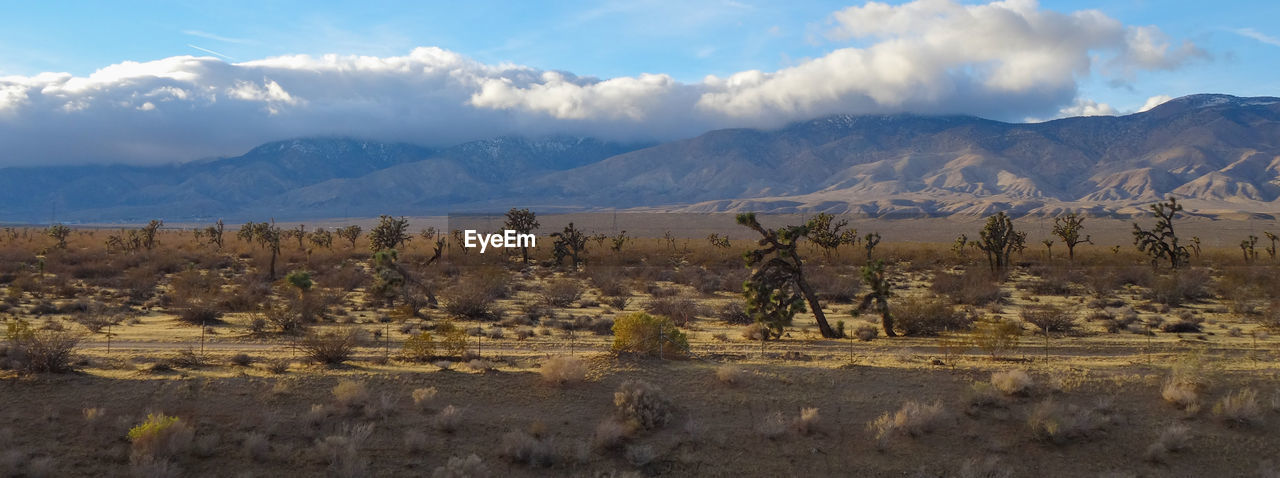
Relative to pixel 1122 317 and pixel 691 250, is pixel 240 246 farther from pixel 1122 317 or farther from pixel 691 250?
pixel 1122 317

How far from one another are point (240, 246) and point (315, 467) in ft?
250

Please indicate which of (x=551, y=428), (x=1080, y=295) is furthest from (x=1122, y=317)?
(x=551, y=428)

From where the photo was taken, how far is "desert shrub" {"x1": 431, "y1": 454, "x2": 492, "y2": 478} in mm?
15656

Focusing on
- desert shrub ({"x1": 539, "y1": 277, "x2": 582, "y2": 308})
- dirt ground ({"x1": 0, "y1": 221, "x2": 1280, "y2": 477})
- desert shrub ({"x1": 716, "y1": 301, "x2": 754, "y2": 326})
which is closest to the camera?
dirt ground ({"x1": 0, "y1": 221, "x2": 1280, "y2": 477})

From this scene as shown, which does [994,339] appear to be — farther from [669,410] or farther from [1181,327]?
[669,410]

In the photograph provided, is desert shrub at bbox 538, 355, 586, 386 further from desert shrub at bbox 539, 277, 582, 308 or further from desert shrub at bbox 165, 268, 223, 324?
desert shrub at bbox 539, 277, 582, 308

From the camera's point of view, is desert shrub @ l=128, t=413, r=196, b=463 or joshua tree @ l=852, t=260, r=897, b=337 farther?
joshua tree @ l=852, t=260, r=897, b=337

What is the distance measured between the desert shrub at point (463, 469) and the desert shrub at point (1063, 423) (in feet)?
37.6

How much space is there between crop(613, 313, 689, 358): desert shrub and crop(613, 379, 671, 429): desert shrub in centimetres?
328

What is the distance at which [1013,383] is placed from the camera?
746 inches

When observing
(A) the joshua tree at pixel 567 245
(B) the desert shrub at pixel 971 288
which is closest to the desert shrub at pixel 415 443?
(B) the desert shrub at pixel 971 288

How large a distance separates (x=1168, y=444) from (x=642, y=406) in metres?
10.8

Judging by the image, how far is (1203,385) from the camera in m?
19.1

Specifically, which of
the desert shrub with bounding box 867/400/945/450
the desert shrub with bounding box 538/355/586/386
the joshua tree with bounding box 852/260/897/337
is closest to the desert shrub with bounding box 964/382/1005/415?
the desert shrub with bounding box 867/400/945/450
